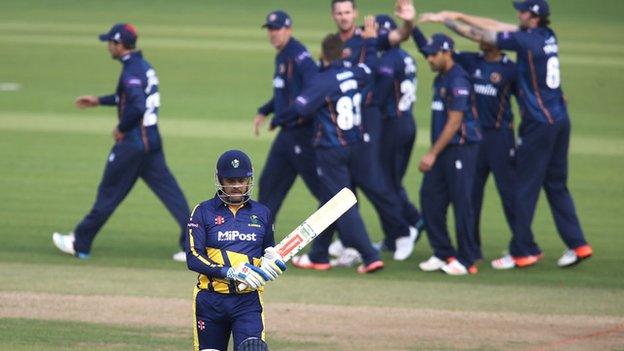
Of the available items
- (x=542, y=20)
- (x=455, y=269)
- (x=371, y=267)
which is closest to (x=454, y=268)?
(x=455, y=269)

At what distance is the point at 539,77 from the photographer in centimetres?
1219

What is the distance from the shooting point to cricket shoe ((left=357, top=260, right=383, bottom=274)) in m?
12.2

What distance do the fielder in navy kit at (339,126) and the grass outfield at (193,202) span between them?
433 millimetres

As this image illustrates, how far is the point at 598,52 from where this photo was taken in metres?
32.5

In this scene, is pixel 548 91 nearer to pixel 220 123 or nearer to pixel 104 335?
pixel 104 335

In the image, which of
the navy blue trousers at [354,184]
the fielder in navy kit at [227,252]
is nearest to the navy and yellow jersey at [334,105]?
the navy blue trousers at [354,184]

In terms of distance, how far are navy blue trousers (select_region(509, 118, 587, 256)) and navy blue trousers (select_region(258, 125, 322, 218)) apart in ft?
5.90

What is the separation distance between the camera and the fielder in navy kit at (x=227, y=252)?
7.68 meters

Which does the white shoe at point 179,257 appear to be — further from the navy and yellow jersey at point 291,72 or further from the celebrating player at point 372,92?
the navy and yellow jersey at point 291,72

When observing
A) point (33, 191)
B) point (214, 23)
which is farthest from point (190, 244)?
point (214, 23)

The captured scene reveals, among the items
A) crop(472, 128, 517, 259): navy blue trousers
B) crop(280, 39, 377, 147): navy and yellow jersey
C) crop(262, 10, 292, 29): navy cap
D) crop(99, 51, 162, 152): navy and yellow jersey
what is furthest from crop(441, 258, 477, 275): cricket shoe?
crop(99, 51, 162, 152): navy and yellow jersey

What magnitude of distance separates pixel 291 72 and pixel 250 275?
5330 mm

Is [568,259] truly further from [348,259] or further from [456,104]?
[348,259]

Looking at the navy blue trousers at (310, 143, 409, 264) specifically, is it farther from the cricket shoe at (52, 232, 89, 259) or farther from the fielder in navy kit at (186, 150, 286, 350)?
the fielder in navy kit at (186, 150, 286, 350)
